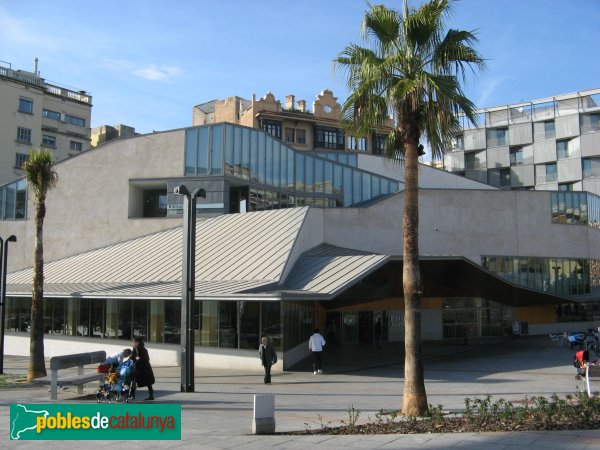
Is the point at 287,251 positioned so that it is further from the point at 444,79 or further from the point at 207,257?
the point at 444,79

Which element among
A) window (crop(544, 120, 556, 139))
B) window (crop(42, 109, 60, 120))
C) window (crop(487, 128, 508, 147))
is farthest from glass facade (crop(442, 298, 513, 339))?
window (crop(42, 109, 60, 120))

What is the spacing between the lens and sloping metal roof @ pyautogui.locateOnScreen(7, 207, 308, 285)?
2502 centimetres

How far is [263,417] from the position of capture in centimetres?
1046

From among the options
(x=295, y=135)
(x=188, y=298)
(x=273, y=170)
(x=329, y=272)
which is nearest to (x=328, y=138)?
(x=295, y=135)

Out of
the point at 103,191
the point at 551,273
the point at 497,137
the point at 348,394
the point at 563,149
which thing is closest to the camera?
the point at 348,394

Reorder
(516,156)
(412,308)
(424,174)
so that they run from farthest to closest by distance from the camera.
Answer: (516,156) < (424,174) < (412,308)

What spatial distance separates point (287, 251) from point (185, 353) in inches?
356

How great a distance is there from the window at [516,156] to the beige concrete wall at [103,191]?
5136cm

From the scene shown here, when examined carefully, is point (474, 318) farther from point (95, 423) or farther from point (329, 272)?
point (95, 423)

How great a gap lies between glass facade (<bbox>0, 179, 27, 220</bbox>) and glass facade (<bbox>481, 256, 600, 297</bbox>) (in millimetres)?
30523

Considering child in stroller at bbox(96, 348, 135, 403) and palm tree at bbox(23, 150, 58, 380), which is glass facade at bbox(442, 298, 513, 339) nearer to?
palm tree at bbox(23, 150, 58, 380)

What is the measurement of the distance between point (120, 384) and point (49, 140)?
204ft

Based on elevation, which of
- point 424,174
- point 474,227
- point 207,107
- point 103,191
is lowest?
point 474,227

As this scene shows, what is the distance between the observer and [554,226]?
42.0 meters
